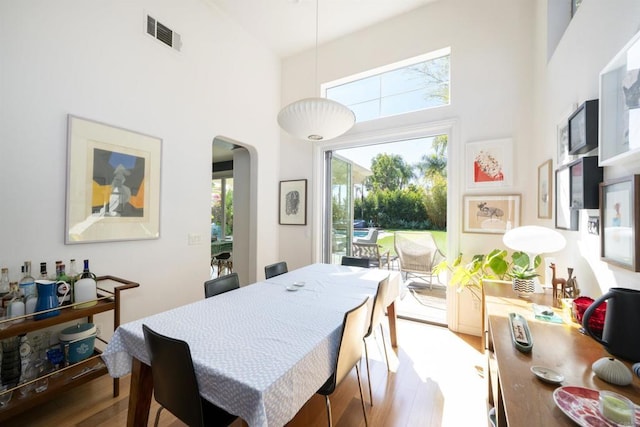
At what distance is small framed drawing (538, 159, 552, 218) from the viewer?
2.11 meters

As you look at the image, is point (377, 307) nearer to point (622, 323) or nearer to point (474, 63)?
point (622, 323)

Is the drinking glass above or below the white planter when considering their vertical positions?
below

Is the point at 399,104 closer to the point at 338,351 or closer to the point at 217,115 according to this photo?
the point at 217,115

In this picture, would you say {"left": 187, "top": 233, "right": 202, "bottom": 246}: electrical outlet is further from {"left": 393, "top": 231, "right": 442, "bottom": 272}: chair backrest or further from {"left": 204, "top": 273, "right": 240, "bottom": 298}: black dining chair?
{"left": 393, "top": 231, "right": 442, "bottom": 272}: chair backrest

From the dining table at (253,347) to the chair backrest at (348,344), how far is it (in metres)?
0.05

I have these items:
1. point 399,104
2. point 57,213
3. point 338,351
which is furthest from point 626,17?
point 57,213

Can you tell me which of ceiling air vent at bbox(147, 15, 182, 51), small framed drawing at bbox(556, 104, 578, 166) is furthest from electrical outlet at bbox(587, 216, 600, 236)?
ceiling air vent at bbox(147, 15, 182, 51)

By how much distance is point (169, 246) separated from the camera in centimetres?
270

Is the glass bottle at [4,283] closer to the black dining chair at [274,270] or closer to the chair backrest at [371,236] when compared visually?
the black dining chair at [274,270]

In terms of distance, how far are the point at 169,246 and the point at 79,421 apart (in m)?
1.43

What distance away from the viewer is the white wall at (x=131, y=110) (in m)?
1.75

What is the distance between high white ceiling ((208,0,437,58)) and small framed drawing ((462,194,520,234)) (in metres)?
2.46

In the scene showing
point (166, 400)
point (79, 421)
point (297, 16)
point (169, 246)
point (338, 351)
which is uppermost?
point (297, 16)

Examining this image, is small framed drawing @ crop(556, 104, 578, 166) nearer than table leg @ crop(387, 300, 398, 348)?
Yes
